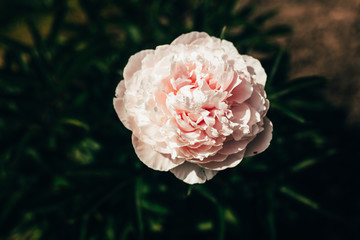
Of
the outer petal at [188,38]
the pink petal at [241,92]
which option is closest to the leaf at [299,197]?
the pink petal at [241,92]

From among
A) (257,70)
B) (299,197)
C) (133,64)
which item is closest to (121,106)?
(133,64)

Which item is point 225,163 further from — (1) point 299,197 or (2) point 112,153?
(2) point 112,153

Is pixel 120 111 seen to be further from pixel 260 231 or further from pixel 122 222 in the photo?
pixel 260 231

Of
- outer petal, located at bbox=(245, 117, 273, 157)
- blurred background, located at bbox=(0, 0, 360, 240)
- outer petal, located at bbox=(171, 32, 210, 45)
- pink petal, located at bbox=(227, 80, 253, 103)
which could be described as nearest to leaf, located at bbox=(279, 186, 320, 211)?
blurred background, located at bbox=(0, 0, 360, 240)

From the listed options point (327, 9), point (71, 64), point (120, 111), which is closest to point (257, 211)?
point (120, 111)

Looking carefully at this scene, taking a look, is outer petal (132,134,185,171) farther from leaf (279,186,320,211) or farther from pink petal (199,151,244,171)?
leaf (279,186,320,211)

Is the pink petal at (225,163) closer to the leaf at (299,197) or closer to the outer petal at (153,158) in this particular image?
the outer petal at (153,158)
